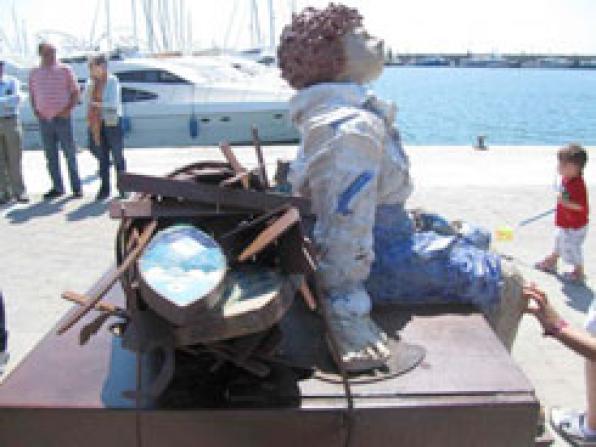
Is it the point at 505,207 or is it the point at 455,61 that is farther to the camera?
the point at 455,61

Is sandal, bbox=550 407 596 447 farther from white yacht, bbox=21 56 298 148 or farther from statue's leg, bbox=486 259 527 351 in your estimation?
white yacht, bbox=21 56 298 148

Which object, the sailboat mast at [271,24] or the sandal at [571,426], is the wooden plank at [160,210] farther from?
the sailboat mast at [271,24]

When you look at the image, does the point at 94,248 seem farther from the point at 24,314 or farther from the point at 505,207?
the point at 505,207

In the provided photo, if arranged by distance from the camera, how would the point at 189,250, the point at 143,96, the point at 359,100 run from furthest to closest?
the point at 143,96 < the point at 359,100 < the point at 189,250

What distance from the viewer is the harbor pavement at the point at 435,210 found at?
4.08 metres

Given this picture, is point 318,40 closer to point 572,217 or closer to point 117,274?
point 117,274

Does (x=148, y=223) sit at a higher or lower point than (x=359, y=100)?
lower

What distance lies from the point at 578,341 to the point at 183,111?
52.4ft

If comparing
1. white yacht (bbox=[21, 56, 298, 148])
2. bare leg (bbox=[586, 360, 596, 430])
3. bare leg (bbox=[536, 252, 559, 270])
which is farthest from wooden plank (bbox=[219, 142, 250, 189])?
white yacht (bbox=[21, 56, 298, 148])

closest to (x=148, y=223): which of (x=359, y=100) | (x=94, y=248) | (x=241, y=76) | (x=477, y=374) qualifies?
(x=359, y=100)

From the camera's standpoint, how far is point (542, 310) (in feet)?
8.54

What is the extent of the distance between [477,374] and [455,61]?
130m

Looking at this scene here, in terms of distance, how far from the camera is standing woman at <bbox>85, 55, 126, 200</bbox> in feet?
25.3

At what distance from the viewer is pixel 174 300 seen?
1.62 m
